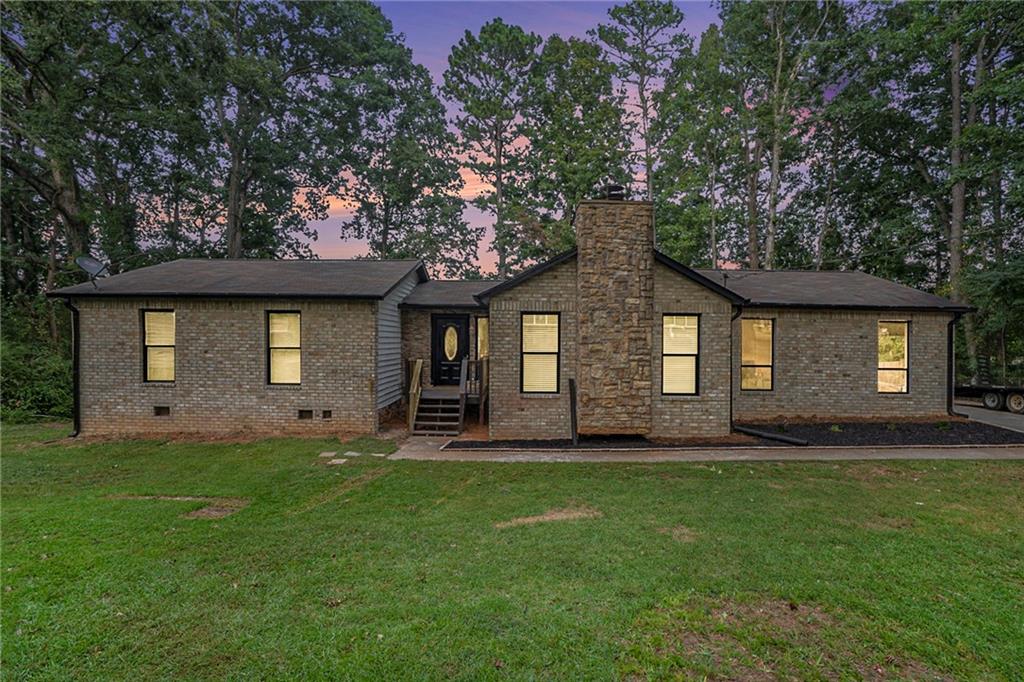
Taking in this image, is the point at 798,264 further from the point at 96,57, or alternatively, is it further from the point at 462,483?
the point at 96,57

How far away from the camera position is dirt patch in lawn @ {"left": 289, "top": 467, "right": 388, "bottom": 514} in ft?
19.7

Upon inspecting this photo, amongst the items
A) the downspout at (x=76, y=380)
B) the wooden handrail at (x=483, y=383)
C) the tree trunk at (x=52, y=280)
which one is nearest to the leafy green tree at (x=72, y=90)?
the tree trunk at (x=52, y=280)

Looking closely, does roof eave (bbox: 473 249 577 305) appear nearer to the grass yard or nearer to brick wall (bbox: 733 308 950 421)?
the grass yard

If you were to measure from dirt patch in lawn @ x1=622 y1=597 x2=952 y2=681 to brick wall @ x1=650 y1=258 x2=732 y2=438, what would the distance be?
6.59m

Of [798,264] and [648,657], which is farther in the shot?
Answer: [798,264]

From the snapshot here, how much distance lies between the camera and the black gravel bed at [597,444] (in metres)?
9.26

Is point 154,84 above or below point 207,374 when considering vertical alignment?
above

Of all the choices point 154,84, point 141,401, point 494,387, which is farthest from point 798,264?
point 154,84

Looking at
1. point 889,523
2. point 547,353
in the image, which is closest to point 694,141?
point 547,353

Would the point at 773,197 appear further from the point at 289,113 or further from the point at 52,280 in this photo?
the point at 52,280

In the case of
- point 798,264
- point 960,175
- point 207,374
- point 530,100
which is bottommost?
point 207,374

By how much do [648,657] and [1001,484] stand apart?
7753 millimetres

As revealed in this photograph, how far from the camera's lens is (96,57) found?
16688 mm

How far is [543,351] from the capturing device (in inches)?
400
